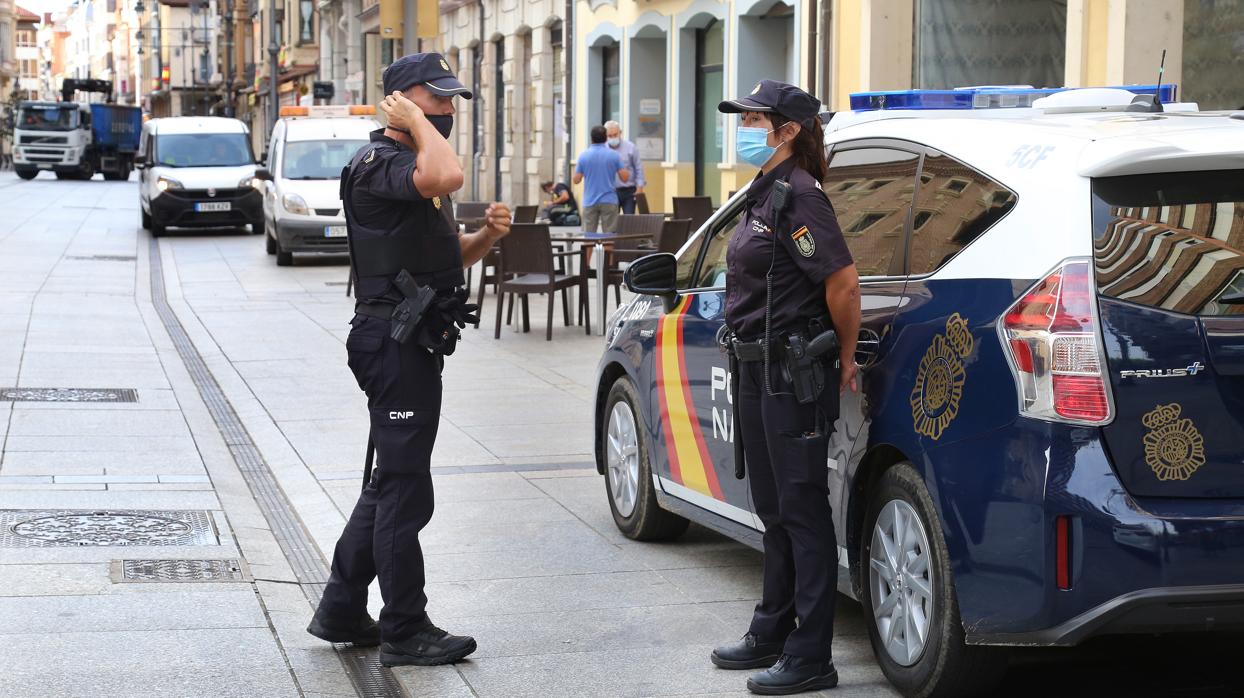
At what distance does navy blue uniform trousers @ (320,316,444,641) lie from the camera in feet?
17.1

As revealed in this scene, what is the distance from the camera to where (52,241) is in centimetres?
2792

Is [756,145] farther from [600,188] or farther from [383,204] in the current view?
[600,188]

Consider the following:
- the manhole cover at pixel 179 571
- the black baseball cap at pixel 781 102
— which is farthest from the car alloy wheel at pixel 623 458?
the black baseball cap at pixel 781 102

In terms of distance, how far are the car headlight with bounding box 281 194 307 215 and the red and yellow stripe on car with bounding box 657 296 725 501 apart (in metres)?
17.8

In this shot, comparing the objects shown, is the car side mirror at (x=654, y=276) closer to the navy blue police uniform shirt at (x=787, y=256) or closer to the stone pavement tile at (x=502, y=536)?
the navy blue police uniform shirt at (x=787, y=256)

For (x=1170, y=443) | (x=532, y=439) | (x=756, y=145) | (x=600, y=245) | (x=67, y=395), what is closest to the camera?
(x=1170, y=443)

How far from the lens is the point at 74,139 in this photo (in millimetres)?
70875

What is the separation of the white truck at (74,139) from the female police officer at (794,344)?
2740 inches

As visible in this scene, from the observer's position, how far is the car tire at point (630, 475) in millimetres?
6949

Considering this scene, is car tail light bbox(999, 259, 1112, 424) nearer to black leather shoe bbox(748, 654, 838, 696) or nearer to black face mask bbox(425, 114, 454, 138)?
black leather shoe bbox(748, 654, 838, 696)

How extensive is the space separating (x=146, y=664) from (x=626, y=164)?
16.5 m

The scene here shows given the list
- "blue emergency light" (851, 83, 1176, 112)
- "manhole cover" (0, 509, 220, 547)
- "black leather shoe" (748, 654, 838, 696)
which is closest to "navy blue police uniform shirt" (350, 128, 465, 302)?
"blue emergency light" (851, 83, 1176, 112)

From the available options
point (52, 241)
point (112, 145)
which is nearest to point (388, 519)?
point (52, 241)

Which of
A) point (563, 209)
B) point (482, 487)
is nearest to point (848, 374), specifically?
point (482, 487)
